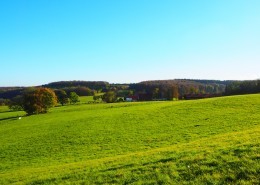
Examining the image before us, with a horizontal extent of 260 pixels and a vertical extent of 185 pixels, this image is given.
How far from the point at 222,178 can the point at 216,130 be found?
83.5 feet

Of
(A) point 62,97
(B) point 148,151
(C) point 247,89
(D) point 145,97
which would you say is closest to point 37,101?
(A) point 62,97

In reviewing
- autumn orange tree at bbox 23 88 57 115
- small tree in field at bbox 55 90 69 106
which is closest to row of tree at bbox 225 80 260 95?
small tree in field at bbox 55 90 69 106

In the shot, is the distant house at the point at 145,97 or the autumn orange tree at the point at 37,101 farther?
the distant house at the point at 145,97

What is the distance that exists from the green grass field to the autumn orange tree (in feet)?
160

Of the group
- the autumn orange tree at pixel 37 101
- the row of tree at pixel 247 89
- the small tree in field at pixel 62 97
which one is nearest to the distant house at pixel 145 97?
the small tree in field at pixel 62 97

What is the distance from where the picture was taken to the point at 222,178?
11.5 meters

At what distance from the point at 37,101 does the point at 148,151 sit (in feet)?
271

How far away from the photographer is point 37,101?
99.1m

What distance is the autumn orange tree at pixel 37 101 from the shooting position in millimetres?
97812

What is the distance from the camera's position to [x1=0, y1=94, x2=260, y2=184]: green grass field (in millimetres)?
12781

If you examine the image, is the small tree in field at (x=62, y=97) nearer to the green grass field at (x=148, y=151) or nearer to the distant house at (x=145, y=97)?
the distant house at (x=145, y=97)

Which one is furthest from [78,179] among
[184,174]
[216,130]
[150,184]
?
[216,130]

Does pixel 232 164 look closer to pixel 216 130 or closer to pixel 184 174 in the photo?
pixel 184 174

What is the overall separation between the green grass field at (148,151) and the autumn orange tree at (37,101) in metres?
48.7
